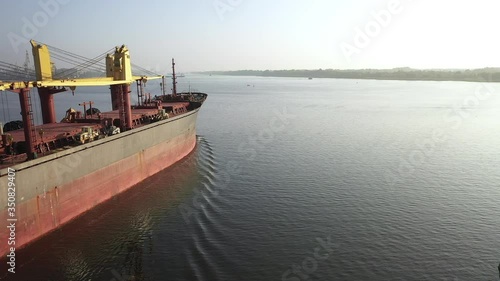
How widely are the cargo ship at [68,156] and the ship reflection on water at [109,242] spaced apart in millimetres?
782

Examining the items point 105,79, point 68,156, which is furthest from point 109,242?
point 105,79

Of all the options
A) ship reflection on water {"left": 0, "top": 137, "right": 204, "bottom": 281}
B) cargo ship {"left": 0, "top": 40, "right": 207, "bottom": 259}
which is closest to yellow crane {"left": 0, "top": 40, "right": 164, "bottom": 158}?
cargo ship {"left": 0, "top": 40, "right": 207, "bottom": 259}

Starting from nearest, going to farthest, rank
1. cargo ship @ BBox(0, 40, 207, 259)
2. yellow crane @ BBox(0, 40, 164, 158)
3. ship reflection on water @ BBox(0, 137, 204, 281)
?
ship reflection on water @ BBox(0, 137, 204, 281) → cargo ship @ BBox(0, 40, 207, 259) → yellow crane @ BBox(0, 40, 164, 158)

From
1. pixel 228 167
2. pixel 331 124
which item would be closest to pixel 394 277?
pixel 228 167

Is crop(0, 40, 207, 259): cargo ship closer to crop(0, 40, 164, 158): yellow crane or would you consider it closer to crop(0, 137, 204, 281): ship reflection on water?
crop(0, 40, 164, 158): yellow crane

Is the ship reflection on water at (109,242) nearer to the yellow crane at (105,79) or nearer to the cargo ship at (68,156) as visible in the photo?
the cargo ship at (68,156)

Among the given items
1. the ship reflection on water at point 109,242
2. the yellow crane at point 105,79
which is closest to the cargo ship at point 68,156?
the yellow crane at point 105,79

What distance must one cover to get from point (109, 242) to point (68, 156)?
19.1 ft

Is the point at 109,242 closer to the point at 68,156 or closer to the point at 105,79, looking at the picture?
the point at 68,156

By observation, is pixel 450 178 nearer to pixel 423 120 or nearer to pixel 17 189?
pixel 17 189

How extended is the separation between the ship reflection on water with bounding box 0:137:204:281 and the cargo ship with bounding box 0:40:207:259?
2.56 feet

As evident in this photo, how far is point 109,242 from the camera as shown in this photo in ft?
63.7

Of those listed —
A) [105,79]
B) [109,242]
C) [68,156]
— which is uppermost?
[105,79]

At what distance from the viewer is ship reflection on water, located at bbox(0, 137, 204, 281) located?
16.7m
